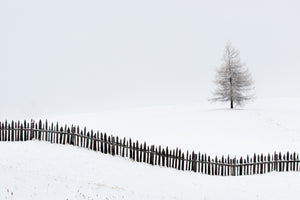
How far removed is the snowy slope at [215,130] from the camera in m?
21.7

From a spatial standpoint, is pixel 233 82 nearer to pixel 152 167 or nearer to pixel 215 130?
pixel 215 130

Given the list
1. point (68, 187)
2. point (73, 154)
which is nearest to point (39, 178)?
point (68, 187)

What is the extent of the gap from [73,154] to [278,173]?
11330 millimetres

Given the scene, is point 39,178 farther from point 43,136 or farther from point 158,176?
point 43,136

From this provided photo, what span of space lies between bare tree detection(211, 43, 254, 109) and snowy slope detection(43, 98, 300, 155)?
12.1 feet

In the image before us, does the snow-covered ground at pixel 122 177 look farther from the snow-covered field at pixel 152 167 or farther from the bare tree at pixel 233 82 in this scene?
the bare tree at pixel 233 82

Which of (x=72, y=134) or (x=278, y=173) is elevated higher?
(x=72, y=134)

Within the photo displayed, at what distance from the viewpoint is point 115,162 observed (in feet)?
48.1

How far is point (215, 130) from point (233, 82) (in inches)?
488

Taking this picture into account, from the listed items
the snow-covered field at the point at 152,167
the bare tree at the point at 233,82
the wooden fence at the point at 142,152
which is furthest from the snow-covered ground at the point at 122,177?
the bare tree at the point at 233,82

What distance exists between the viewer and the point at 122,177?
43.0ft

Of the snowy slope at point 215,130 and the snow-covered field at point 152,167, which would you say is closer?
the snow-covered field at point 152,167

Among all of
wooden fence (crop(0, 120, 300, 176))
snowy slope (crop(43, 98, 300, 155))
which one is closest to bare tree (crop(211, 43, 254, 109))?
snowy slope (crop(43, 98, 300, 155))

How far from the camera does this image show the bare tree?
117ft
